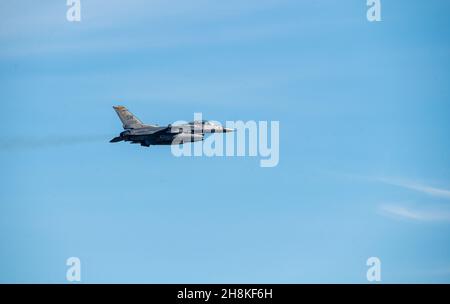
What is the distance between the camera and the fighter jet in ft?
399

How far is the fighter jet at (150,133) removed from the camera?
12169 centimetres

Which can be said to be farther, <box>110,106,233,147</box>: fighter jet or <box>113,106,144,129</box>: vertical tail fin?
<box>113,106,144,129</box>: vertical tail fin

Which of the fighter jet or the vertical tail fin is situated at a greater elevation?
the vertical tail fin

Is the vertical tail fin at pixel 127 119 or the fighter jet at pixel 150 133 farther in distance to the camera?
the vertical tail fin at pixel 127 119

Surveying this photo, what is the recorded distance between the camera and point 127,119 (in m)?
124

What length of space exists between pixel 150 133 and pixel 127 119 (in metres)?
3.46
